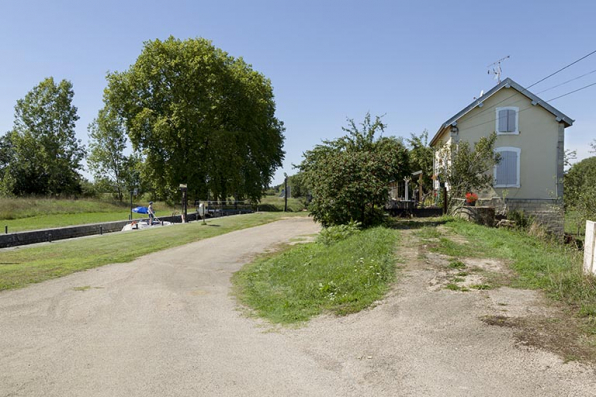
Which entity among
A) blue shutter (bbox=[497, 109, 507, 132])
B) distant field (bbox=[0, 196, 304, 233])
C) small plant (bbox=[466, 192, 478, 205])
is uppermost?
blue shutter (bbox=[497, 109, 507, 132])

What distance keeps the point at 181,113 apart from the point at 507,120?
27559 mm

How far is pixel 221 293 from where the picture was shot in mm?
9359

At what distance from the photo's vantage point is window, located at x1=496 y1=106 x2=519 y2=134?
23984 mm

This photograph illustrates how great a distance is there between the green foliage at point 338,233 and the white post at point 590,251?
8.84 m

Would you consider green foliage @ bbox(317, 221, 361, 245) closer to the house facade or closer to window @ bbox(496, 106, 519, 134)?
the house facade

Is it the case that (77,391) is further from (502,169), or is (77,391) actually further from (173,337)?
(502,169)

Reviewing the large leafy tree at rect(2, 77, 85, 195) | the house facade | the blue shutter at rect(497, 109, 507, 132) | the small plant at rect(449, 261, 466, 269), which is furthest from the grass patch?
the large leafy tree at rect(2, 77, 85, 195)

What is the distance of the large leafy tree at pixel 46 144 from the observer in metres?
48.4

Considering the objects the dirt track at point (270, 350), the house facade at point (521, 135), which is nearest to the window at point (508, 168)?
the house facade at point (521, 135)

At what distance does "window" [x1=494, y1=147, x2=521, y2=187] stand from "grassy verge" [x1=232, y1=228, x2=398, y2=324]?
44.3ft

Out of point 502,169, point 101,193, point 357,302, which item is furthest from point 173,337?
point 101,193

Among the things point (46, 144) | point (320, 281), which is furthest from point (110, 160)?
point (320, 281)

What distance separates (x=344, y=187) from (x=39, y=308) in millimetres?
11536

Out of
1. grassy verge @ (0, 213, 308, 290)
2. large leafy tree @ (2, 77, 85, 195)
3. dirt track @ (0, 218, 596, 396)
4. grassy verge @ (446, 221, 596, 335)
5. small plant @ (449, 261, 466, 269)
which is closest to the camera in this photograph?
dirt track @ (0, 218, 596, 396)
